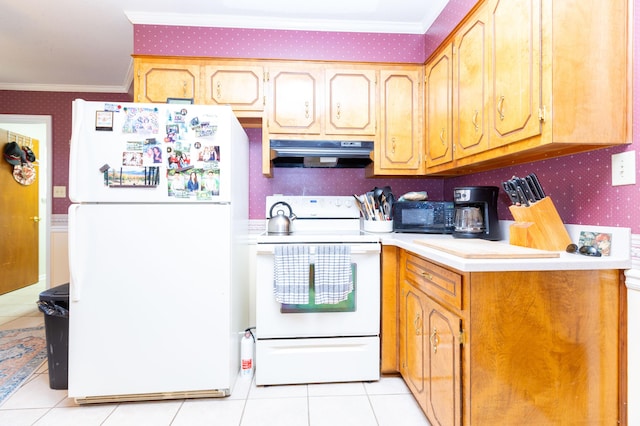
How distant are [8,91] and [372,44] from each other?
3.85 m

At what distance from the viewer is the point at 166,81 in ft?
7.23

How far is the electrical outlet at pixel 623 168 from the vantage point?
118 cm

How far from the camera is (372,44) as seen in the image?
2.35 m

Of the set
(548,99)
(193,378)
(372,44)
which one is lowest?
(193,378)

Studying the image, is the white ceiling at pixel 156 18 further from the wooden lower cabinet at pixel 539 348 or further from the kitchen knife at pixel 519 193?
the wooden lower cabinet at pixel 539 348

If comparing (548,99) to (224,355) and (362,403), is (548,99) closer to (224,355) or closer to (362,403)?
(362,403)

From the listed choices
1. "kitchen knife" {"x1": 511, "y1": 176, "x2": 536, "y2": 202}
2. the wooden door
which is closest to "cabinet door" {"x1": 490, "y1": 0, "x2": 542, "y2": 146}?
"kitchen knife" {"x1": 511, "y1": 176, "x2": 536, "y2": 202}

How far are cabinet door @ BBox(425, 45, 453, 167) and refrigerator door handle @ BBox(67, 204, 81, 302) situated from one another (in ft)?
6.77

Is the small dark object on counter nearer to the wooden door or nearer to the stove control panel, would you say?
the stove control panel

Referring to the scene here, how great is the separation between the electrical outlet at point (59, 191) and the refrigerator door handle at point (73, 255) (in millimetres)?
2313

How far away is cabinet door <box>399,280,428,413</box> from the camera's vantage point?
5.16 ft

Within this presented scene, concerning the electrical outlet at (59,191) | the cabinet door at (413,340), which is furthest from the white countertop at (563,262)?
the electrical outlet at (59,191)

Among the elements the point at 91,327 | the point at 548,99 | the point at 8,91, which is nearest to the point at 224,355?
the point at 91,327

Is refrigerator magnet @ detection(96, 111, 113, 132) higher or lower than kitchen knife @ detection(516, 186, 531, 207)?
higher
